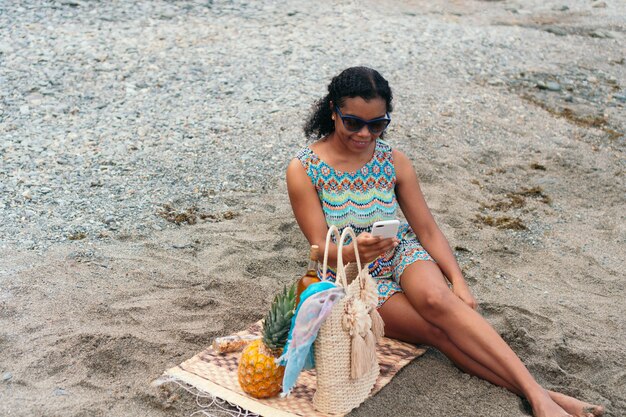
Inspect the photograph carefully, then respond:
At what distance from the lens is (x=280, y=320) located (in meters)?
3.49

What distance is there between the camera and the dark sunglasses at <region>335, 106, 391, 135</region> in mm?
3967

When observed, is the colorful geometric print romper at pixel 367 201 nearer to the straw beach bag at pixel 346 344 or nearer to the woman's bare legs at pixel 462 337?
the woman's bare legs at pixel 462 337

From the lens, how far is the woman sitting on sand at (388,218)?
3.84 metres

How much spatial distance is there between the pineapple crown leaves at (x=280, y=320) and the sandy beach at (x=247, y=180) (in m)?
0.52

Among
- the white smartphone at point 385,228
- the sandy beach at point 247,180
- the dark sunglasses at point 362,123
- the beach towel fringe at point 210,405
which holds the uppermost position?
the dark sunglasses at point 362,123

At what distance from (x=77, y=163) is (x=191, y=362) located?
2883mm

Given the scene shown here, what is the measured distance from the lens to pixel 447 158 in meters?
6.94

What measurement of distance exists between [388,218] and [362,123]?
22.1 inches

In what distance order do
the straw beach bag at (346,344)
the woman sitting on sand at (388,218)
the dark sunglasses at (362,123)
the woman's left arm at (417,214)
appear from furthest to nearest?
the woman's left arm at (417,214)
the dark sunglasses at (362,123)
the woman sitting on sand at (388,218)
the straw beach bag at (346,344)

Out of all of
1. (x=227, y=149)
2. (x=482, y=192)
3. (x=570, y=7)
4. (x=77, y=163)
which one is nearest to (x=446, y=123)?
→ (x=482, y=192)

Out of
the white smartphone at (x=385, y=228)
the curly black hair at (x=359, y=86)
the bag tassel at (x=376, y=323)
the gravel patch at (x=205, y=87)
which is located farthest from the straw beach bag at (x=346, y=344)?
the gravel patch at (x=205, y=87)

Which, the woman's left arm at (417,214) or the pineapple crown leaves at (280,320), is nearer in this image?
the pineapple crown leaves at (280,320)

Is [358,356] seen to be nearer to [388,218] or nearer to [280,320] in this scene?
[280,320]

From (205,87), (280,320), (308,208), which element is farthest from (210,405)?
(205,87)
